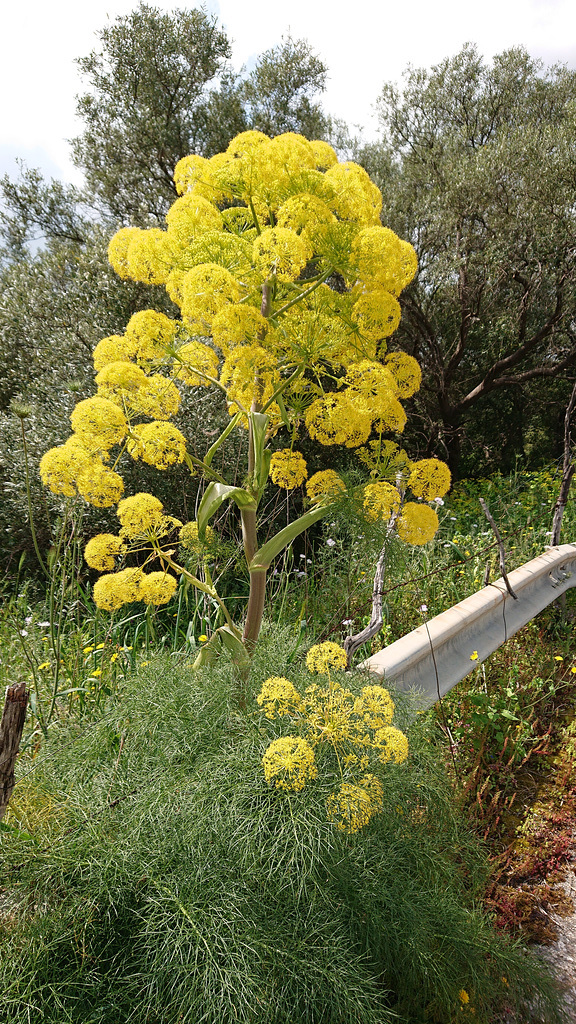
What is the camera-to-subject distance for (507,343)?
29.7 ft

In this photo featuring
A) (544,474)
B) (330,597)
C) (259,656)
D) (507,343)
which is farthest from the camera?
(507,343)

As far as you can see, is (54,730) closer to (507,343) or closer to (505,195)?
(505,195)

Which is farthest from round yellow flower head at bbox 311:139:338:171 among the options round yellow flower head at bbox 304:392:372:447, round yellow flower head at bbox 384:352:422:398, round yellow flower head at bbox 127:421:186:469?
round yellow flower head at bbox 127:421:186:469

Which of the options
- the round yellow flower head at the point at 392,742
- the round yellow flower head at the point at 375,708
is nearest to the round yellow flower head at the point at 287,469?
the round yellow flower head at the point at 375,708

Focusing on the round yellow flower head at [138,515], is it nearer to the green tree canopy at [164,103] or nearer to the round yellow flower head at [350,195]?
the round yellow flower head at [350,195]

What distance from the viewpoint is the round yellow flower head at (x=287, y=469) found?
2086mm

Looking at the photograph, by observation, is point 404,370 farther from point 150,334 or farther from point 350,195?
point 150,334

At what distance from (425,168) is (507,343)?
2.90m

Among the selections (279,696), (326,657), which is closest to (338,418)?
(326,657)

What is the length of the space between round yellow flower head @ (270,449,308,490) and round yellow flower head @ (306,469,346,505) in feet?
0.33

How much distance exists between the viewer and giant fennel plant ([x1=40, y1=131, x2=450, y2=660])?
1561 mm

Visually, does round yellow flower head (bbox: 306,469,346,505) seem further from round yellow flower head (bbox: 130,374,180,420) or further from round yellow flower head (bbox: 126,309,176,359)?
round yellow flower head (bbox: 126,309,176,359)

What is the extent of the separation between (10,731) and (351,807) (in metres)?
0.88

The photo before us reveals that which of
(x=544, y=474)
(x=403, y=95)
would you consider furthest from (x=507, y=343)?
(x=403, y=95)
